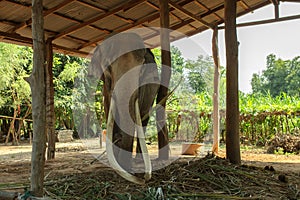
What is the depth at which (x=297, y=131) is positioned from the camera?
10375 mm

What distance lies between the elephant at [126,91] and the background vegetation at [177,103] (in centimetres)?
350

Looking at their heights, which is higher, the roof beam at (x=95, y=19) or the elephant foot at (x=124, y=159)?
the roof beam at (x=95, y=19)

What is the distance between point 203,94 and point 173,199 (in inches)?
397

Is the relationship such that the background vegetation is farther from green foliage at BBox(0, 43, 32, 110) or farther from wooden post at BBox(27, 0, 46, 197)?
wooden post at BBox(27, 0, 46, 197)

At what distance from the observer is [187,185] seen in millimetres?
3535

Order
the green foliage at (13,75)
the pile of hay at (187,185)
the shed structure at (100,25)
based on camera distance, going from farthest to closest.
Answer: the green foliage at (13,75)
the shed structure at (100,25)
the pile of hay at (187,185)

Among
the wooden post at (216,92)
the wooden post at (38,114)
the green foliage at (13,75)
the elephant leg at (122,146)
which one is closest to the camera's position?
the wooden post at (38,114)

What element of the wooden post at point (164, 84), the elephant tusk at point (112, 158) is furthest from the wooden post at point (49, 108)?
the elephant tusk at point (112, 158)

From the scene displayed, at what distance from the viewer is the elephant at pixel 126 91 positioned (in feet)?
11.8

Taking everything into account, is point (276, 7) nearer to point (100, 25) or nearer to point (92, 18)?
point (100, 25)

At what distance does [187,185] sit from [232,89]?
2.05 meters

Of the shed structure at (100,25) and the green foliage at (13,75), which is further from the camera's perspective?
the green foliage at (13,75)

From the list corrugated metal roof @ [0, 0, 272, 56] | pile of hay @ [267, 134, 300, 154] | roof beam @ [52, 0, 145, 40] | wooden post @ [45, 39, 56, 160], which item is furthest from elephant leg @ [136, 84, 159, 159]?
pile of hay @ [267, 134, 300, 154]

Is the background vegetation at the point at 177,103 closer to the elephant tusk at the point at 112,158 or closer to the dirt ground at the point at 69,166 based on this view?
the dirt ground at the point at 69,166
